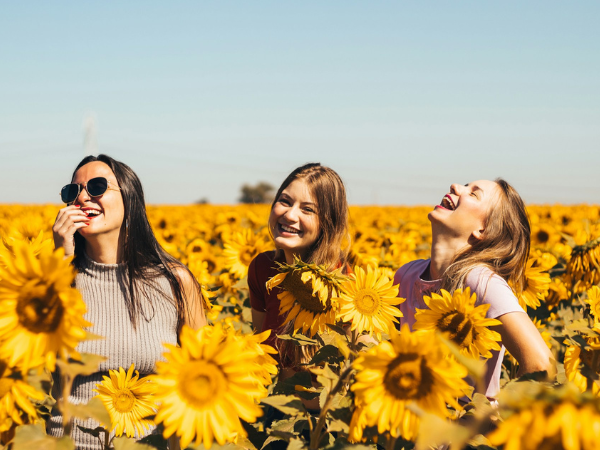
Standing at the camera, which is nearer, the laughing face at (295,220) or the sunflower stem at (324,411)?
the sunflower stem at (324,411)

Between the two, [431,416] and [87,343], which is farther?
[87,343]

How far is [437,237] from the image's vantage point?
9.62 feet

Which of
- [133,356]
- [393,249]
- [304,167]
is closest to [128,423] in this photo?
[133,356]

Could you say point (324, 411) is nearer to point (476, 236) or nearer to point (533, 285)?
point (476, 236)

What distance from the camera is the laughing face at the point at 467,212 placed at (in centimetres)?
287

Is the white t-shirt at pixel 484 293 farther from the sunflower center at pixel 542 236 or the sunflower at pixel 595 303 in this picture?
the sunflower center at pixel 542 236

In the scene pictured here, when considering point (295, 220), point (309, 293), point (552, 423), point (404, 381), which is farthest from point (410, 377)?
point (295, 220)

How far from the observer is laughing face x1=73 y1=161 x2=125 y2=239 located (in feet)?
8.77

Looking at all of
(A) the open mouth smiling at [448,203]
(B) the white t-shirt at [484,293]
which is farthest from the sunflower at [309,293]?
(A) the open mouth smiling at [448,203]

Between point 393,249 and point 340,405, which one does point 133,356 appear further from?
point 393,249

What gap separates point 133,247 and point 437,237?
1.55 metres

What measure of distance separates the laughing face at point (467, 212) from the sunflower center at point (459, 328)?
1096 mm

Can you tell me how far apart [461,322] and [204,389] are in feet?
3.02

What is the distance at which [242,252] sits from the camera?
4.98 meters
